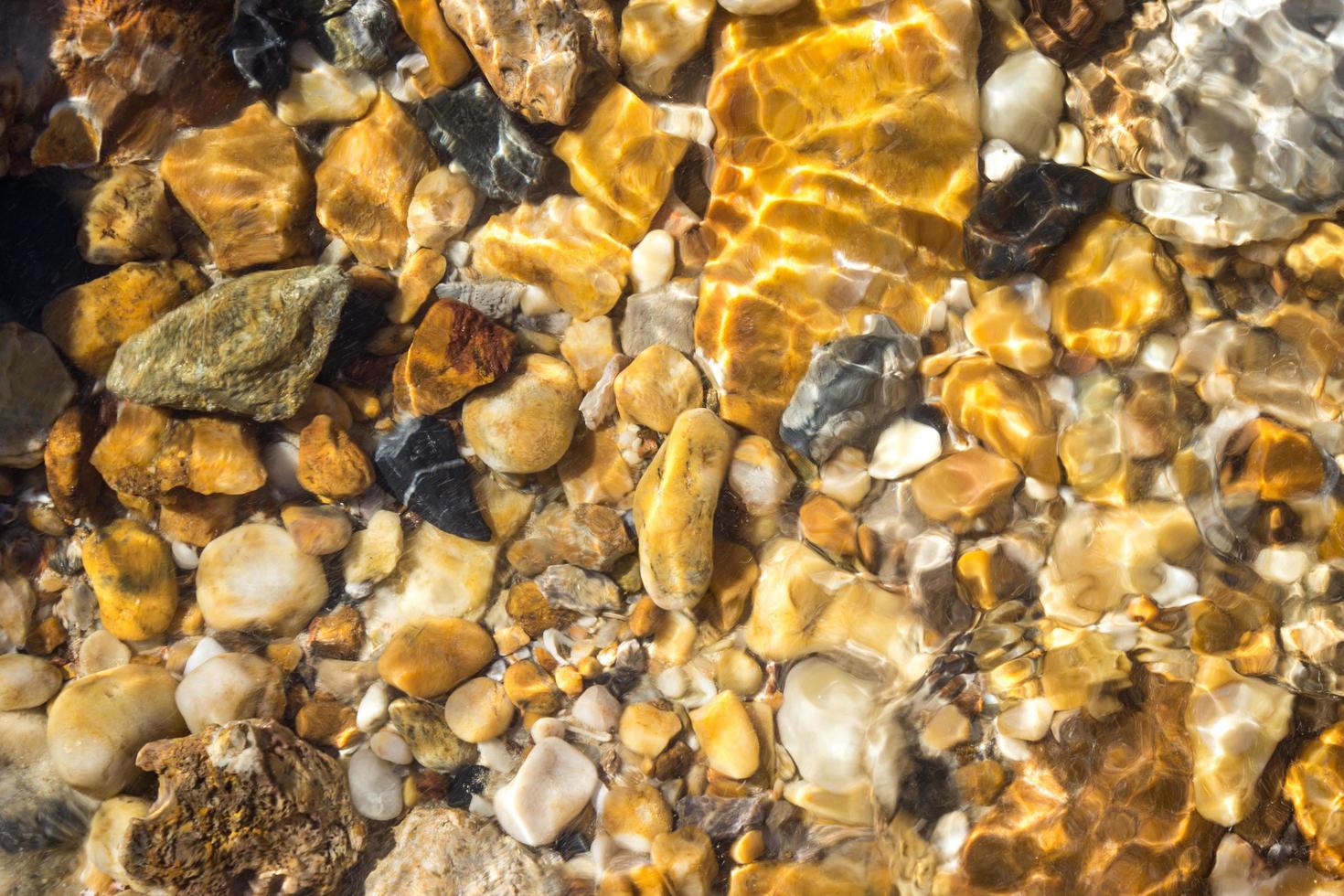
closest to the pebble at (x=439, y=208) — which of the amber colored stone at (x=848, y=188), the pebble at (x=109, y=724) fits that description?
the amber colored stone at (x=848, y=188)

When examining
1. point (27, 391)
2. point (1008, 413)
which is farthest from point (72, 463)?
point (1008, 413)

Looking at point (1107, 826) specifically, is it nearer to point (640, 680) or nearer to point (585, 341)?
point (640, 680)

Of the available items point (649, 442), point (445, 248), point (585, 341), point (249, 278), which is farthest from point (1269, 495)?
point (249, 278)

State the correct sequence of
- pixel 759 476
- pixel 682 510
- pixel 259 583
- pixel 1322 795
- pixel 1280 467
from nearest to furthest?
pixel 1322 795 → pixel 1280 467 → pixel 682 510 → pixel 759 476 → pixel 259 583

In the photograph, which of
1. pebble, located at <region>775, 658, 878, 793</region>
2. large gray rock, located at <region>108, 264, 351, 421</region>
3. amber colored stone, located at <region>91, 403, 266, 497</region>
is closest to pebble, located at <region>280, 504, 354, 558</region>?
amber colored stone, located at <region>91, 403, 266, 497</region>

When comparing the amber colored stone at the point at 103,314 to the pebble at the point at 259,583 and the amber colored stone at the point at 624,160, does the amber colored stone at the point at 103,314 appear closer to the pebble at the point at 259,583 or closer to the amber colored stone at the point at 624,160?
the pebble at the point at 259,583

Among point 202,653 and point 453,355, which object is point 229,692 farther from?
point 453,355
